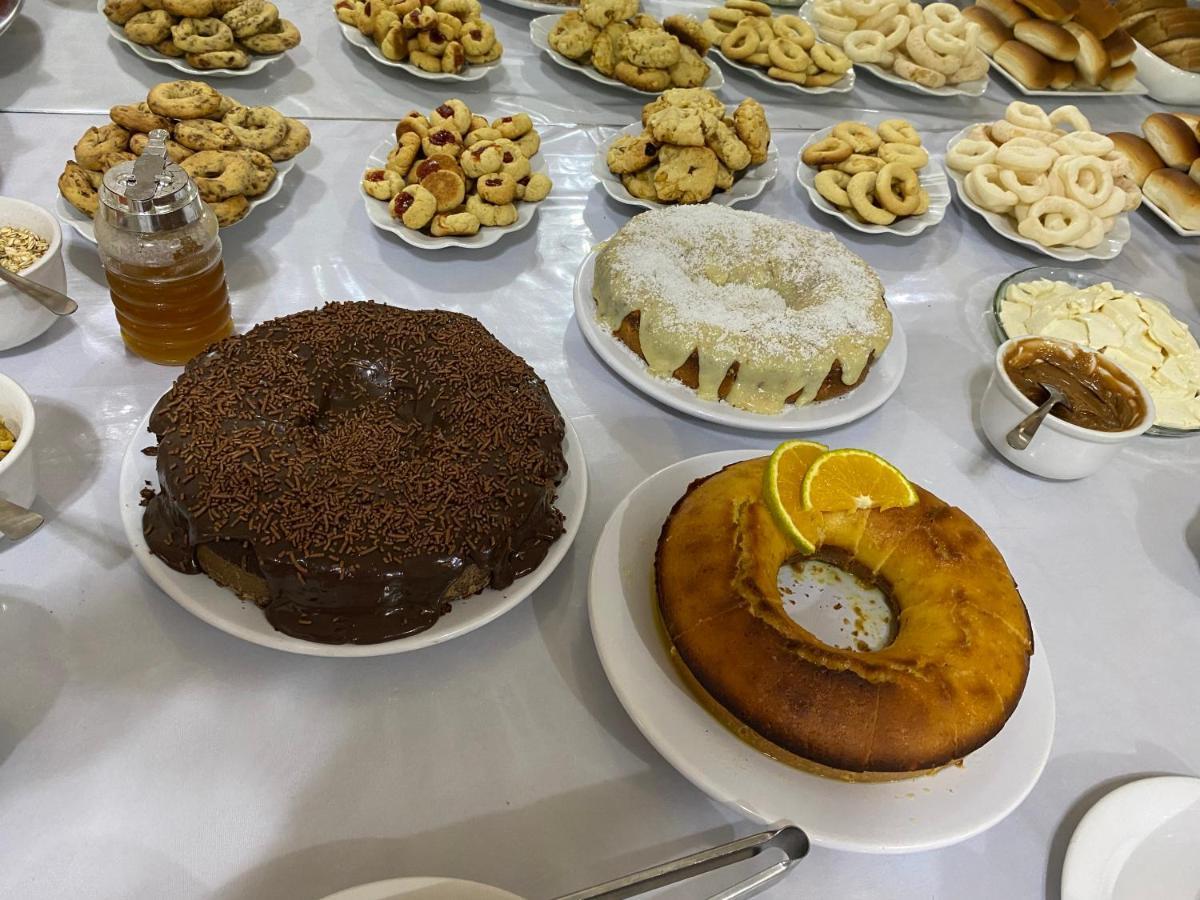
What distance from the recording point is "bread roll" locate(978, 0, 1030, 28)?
9.45 feet

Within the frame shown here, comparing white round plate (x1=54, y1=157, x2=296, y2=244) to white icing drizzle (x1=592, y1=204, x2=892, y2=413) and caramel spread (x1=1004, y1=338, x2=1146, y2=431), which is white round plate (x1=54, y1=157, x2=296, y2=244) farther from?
caramel spread (x1=1004, y1=338, x2=1146, y2=431)

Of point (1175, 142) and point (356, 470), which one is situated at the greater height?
point (1175, 142)

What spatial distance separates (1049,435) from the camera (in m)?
1.57

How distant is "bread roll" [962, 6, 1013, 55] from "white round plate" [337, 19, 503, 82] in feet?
5.46

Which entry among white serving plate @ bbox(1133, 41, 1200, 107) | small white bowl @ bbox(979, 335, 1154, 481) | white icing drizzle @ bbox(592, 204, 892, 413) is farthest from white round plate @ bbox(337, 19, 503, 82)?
white serving plate @ bbox(1133, 41, 1200, 107)

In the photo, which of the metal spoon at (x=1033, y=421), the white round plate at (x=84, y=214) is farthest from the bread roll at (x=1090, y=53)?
the white round plate at (x=84, y=214)

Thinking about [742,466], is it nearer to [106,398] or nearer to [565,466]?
[565,466]

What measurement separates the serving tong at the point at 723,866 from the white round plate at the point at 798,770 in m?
0.03

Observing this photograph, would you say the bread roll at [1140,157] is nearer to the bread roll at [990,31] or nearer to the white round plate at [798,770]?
the bread roll at [990,31]

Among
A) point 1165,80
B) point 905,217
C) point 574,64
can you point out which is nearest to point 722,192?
point 905,217

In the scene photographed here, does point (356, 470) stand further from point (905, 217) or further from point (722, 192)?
point (905, 217)

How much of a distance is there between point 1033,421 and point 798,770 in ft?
2.69

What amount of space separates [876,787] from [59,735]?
1004mm

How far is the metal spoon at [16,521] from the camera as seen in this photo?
1134 millimetres
